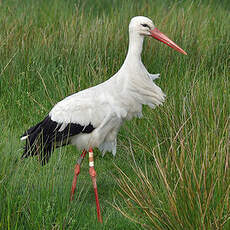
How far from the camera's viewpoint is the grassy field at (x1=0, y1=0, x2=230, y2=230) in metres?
3.33

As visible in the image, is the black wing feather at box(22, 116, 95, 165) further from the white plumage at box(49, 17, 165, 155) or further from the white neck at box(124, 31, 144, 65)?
the white neck at box(124, 31, 144, 65)

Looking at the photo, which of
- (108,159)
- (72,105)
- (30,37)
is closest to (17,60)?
(30,37)

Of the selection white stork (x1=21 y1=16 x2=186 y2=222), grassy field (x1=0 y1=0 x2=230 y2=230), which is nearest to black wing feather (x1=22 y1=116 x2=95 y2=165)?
white stork (x1=21 y1=16 x2=186 y2=222)

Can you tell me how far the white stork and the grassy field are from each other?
20cm

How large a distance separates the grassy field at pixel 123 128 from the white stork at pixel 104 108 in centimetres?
20

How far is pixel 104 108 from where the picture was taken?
4266 mm

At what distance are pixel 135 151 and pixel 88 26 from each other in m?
2.70

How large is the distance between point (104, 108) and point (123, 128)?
3.17 ft

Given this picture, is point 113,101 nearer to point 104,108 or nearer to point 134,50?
point 104,108

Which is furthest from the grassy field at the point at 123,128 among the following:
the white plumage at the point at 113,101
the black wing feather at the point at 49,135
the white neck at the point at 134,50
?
the white neck at the point at 134,50

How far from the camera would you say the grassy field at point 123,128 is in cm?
333

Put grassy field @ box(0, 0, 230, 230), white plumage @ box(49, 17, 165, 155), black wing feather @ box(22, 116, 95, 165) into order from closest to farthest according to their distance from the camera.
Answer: grassy field @ box(0, 0, 230, 230) < white plumage @ box(49, 17, 165, 155) < black wing feather @ box(22, 116, 95, 165)

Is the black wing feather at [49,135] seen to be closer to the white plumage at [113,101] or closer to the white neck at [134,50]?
the white plumage at [113,101]

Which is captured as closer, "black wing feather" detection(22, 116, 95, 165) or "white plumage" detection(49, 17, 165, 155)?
"white plumage" detection(49, 17, 165, 155)
